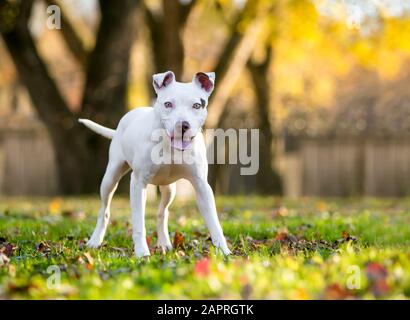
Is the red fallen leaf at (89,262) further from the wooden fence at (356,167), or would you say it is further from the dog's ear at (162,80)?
the wooden fence at (356,167)

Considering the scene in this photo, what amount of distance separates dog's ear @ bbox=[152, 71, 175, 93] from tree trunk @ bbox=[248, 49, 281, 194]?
15873 millimetres

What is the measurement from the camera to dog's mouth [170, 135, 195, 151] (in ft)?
18.8

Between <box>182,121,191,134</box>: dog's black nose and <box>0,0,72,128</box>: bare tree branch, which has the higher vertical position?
<box>0,0,72,128</box>: bare tree branch

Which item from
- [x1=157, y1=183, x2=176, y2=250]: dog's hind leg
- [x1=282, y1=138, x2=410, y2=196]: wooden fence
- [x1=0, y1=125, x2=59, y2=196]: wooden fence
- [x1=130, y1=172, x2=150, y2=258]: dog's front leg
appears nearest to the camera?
[x1=130, y1=172, x2=150, y2=258]: dog's front leg

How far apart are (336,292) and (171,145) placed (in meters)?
2.11

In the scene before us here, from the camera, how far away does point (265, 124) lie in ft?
71.5

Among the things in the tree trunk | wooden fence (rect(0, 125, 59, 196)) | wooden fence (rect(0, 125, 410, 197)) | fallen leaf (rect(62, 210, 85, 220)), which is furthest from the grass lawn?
wooden fence (rect(0, 125, 59, 196))

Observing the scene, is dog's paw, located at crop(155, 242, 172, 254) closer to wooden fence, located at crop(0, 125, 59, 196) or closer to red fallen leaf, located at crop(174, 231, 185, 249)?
red fallen leaf, located at crop(174, 231, 185, 249)

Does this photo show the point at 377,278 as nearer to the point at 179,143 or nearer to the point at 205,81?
the point at 179,143

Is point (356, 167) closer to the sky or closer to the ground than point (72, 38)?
closer to the ground

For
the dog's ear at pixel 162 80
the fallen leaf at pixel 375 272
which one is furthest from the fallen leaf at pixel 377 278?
the dog's ear at pixel 162 80

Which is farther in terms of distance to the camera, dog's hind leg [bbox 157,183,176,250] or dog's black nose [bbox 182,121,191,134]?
dog's hind leg [bbox 157,183,176,250]

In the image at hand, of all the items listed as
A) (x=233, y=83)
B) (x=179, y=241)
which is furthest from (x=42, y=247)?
(x=233, y=83)

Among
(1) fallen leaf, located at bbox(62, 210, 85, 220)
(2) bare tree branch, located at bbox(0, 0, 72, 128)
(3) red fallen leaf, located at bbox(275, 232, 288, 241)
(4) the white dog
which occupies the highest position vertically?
(2) bare tree branch, located at bbox(0, 0, 72, 128)
